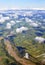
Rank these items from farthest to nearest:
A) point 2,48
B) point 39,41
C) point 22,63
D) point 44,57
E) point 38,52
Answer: point 39,41, point 2,48, point 38,52, point 44,57, point 22,63

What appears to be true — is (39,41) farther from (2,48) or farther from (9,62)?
(9,62)

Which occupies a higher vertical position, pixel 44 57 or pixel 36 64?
pixel 44 57

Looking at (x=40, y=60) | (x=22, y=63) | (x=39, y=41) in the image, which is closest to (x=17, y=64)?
(x=22, y=63)

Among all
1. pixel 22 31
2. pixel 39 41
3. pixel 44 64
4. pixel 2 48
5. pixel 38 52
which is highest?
pixel 22 31

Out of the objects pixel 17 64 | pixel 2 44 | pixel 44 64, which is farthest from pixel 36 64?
pixel 2 44

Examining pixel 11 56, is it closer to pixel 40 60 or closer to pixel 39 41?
pixel 40 60

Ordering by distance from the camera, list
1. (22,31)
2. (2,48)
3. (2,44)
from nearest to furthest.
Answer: (2,48)
(2,44)
(22,31)

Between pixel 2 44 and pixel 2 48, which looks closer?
pixel 2 48

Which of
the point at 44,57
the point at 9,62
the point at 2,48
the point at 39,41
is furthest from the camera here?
the point at 39,41

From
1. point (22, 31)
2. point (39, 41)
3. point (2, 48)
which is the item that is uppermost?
point (22, 31)
